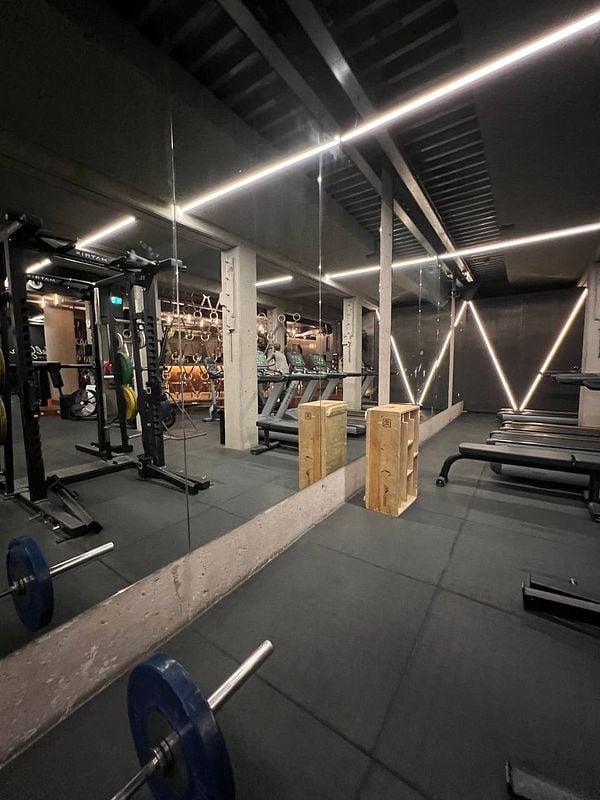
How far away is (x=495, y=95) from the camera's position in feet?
7.04

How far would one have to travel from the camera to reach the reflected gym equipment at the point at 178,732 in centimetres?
64

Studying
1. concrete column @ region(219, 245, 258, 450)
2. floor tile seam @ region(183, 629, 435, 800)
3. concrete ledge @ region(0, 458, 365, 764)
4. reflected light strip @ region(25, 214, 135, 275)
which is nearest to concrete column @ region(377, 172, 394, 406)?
concrete column @ region(219, 245, 258, 450)

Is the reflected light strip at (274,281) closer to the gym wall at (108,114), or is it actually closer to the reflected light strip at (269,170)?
the gym wall at (108,114)

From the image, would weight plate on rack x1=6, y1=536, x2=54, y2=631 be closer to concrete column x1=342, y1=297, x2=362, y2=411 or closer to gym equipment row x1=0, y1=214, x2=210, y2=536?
gym equipment row x1=0, y1=214, x2=210, y2=536

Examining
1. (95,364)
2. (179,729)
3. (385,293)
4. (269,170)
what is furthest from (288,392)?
(179,729)

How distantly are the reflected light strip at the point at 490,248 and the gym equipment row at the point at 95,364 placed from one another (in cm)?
224

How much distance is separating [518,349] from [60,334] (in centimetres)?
936

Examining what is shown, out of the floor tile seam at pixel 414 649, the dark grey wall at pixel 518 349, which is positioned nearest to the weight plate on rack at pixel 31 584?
the floor tile seam at pixel 414 649

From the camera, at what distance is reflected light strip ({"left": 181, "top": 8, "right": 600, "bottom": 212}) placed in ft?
5.70

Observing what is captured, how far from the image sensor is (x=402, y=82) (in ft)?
7.26

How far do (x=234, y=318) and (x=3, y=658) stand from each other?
351cm

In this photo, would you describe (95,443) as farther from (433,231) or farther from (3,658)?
(433,231)

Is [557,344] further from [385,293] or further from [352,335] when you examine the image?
[385,293]

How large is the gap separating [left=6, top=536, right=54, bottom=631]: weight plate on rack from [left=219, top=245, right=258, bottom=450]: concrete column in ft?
8.78
